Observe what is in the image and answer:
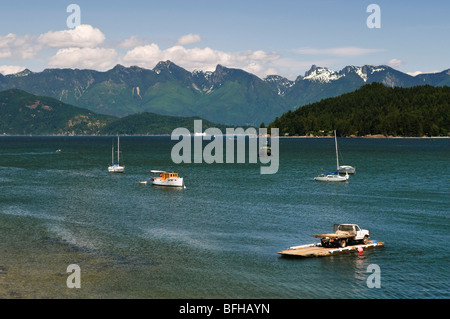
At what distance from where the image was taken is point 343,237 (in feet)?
186

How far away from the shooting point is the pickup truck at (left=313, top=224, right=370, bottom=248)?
5662 centimetres

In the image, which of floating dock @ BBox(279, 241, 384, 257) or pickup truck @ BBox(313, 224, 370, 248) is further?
pickup truck @ BBox(313, 224, 370, 248)

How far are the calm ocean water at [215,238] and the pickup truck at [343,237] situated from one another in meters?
2.10

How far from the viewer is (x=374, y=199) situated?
100125mm

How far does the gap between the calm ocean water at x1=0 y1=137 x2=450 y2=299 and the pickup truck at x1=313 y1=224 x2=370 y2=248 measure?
210 centimetres

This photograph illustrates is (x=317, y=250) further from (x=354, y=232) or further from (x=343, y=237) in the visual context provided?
(x=354, y=232)

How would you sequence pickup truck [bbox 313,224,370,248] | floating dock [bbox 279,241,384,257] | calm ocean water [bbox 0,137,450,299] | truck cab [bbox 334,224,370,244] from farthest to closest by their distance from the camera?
truck cab [bbox 334,224,370,244]
pickup truck [bbox 313,224,370,248]
floating dock [bbox 279,241,384,257]
calm ocean water [bbox 0,137,450,299]

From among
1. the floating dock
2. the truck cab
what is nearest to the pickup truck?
the truck cab

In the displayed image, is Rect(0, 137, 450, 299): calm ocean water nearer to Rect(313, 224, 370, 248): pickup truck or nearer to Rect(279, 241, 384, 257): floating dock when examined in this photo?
Rect(279, 241, 384, 257): floating dock

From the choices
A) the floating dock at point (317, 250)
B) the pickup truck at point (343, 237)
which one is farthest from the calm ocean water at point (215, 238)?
the pickup truck at point (343, 237)

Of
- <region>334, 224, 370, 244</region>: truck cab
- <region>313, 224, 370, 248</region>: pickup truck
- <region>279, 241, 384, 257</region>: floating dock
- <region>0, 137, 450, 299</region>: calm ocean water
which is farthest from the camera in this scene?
<region>334, 224, 370, 244</region>: truck cab

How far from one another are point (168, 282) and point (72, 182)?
94.6m

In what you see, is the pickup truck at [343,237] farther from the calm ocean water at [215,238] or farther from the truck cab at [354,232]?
the calm ocean water at [215,238]

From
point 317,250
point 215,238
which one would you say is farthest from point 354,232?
point 215,238
